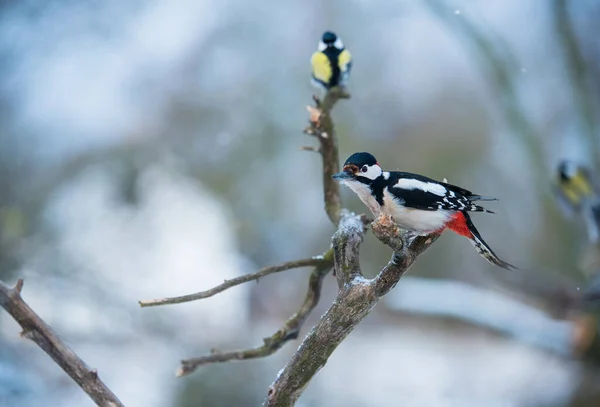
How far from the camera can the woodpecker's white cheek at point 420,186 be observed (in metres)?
1.00

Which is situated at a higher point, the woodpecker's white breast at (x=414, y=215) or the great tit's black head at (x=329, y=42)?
the great tit's black head at (x=329, y=42)

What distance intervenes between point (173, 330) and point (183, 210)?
58 cm

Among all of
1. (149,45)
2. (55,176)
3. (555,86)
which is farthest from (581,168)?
(55,176)

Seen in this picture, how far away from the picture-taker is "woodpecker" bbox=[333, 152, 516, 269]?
39.3 inches

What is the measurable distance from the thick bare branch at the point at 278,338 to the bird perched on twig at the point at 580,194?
1.46 metres

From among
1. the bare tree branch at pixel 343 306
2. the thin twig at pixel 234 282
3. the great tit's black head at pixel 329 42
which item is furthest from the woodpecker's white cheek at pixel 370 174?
the great tit's black head at pixel 329 42

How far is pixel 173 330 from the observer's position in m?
2.95

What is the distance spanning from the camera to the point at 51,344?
1.08m

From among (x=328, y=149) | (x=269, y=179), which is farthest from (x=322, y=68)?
(x=269, y=179)

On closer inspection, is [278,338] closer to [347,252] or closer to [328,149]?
[347,252]

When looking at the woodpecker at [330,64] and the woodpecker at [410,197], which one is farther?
the woodpecker at [330,64]

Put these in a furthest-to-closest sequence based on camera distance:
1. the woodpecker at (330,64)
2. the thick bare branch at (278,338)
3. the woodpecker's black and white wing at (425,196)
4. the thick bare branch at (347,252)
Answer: the woodpecker at (330,64) → the thick bare branch at (278,338) → the thick bare branch at (347,252) → the woodpecker's black and white wing at (425,196)

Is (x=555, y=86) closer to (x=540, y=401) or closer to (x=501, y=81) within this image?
(x=501, y=81)

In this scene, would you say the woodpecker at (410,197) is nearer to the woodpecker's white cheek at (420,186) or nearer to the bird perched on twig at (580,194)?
the woodpecker's white cheek at (420,186)
